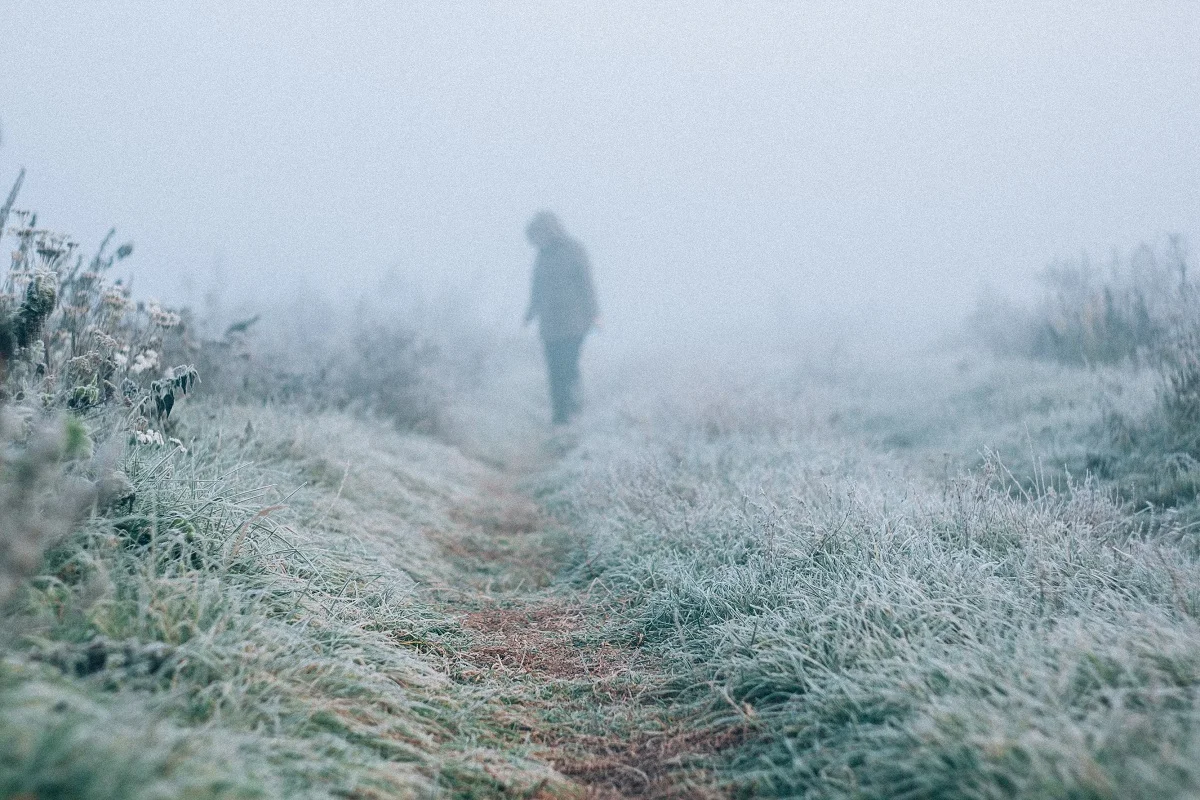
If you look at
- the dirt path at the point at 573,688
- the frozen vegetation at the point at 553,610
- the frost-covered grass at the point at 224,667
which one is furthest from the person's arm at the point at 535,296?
the frost-covered grass at the point at 224,667

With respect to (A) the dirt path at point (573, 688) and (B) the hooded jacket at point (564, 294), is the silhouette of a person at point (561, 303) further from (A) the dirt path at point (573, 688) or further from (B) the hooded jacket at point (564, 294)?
(A) the dirt path at point (573, 688)

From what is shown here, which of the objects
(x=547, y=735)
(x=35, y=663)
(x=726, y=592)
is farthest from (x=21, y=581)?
(x=726, y=592)

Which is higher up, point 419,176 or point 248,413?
point 419,176

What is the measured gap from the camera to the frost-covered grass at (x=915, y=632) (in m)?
1.75

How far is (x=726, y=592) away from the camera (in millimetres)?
3055

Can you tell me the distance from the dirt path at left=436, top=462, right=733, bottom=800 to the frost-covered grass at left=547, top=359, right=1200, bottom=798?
132mm

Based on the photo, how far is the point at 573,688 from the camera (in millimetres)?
2809

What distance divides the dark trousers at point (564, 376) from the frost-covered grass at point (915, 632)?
5.44 metres

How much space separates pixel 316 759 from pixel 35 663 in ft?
2.37

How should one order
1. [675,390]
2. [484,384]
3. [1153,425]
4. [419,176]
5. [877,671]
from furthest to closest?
[419,176], [484,384], [675,390], [1153,425], [877,671]

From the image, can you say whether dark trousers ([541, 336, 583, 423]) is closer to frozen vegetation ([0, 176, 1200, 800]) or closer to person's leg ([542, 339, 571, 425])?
person's leg ([542, 339, 571, 425])

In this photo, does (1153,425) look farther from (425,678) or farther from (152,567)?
(152,567)

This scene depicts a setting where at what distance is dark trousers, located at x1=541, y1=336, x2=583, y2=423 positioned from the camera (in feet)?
32.2

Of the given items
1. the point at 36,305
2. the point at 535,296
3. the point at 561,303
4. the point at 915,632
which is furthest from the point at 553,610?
the point at 535,296
